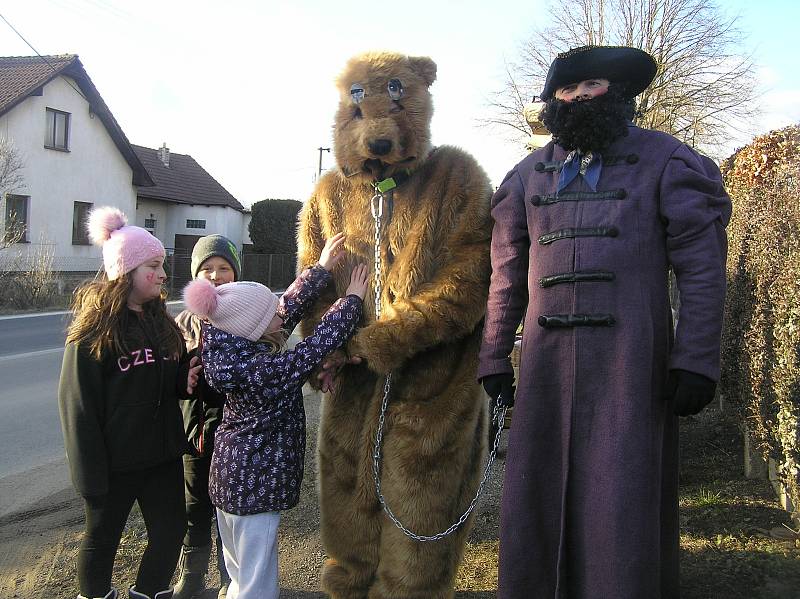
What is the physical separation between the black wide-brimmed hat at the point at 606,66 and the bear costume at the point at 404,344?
2.16ft

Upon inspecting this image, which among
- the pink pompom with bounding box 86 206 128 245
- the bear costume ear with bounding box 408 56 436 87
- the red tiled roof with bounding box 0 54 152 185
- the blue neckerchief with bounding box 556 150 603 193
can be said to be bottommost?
the pink pompom with bounding box 86 206 128 245

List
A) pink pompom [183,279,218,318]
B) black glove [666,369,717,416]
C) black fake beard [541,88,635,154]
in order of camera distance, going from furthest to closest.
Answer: pink pompom [183,279,218,318] < black fake beard [541,88,635,154] < black glove [666,369,717,416]

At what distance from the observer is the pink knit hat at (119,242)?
2.87 meters

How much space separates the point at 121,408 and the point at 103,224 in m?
0.80

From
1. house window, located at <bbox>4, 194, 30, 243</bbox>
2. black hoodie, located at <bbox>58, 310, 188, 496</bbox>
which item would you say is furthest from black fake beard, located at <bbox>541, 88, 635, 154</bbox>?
house window, located at <bbox>4, 194, 30, 243</bbox>

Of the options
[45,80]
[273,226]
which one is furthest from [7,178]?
[273,226]

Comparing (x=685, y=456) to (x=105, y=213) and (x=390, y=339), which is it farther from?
(x=105, y=213)

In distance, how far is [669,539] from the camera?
90.7 inches

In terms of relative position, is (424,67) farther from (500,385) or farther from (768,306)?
(768,306)

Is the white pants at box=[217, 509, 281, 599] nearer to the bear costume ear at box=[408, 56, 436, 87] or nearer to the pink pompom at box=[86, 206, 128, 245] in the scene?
the pink pompom at box=[86, 206, 128, 245]

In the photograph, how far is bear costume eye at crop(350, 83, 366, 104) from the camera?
296 centimetres

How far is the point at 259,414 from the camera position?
8.61ft

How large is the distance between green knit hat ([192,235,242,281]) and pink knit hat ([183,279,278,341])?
703 millimetres

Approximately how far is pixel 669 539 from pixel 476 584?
1170mm
